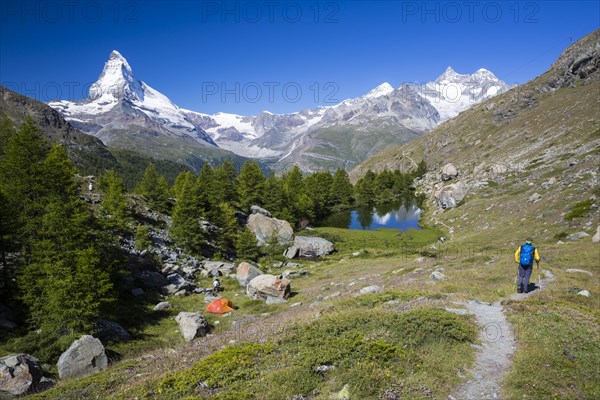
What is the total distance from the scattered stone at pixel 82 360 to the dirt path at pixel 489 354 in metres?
18.9

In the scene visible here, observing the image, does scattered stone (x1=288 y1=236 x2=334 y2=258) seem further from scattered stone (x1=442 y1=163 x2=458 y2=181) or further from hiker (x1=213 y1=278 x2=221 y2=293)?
scattered stone (x1=442 y1=163 x2=458 y2=181)

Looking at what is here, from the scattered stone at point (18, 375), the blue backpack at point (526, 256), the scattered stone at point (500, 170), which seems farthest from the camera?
the scattered stone at point (500, 170)

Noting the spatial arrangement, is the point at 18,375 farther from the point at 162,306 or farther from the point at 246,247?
the point at 246,247

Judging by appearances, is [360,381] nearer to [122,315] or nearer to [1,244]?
[122,315]

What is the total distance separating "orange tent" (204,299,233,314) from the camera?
106 ft

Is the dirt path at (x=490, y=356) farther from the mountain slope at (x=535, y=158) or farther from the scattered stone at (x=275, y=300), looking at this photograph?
the mountain slope at (x=535, y=158)

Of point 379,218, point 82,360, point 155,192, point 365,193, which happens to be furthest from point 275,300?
point 365,193

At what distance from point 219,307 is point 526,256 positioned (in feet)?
87.3

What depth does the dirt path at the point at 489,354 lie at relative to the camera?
10.4 meters

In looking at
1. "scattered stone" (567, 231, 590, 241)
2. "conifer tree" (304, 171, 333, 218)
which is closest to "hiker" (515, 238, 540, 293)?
"scattered stone" (567, 231, 590, 241)

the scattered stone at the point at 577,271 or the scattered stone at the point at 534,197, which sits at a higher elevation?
the scattered stone at the point at 534,197

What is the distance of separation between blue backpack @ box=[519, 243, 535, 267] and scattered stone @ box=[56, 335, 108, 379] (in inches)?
1042

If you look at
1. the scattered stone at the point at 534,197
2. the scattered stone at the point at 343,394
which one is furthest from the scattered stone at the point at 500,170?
the scattered stone at the point at 343,394

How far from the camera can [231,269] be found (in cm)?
4944
